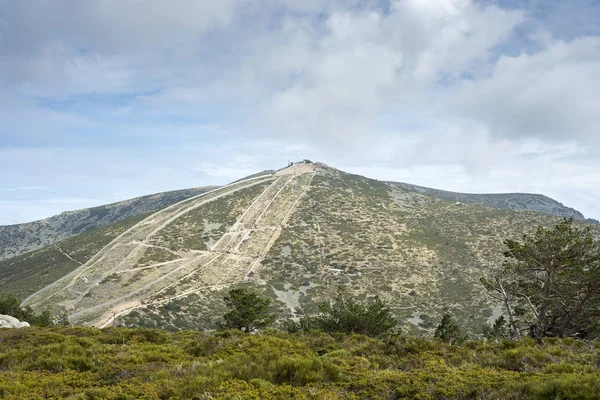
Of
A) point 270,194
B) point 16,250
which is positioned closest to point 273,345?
point 270,194

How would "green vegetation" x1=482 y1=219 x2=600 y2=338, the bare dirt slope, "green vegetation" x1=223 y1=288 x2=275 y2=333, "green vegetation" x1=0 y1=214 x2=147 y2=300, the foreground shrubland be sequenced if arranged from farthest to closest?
"green vegetation" x1=0 y1=214 x2=147 y2=300
the bare dirt slope
"green vegetation" x1=223 y1=288 x2=275 y2=333
"green vegetation" x1=482 y1=219 x2=600 y2=338
the foreground shrubland

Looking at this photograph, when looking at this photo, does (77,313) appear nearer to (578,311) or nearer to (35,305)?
(35,305)

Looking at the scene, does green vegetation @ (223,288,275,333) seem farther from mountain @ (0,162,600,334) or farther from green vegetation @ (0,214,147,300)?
green vegetation @ (0,214,147,300)

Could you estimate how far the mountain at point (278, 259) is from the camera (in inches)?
2178

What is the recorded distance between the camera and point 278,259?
7844cm

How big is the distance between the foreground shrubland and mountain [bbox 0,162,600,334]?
3764 centimetres

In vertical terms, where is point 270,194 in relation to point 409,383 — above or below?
above

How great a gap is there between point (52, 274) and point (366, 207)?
260ft

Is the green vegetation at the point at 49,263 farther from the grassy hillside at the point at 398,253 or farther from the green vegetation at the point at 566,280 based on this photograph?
the green vegetation at the point at 566,280

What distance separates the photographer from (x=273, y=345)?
13562mm

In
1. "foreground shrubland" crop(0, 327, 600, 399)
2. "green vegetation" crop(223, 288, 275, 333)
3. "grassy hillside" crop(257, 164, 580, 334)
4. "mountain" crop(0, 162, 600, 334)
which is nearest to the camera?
"foreground shrubland" crop(0, 327, 600, 399)

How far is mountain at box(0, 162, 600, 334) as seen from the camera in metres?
55.3

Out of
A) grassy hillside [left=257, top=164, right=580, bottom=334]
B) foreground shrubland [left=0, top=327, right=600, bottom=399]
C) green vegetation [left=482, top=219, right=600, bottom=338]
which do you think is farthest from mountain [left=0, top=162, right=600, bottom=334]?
foreground shrubland [left=0, top=327, right=600, bottom=399]

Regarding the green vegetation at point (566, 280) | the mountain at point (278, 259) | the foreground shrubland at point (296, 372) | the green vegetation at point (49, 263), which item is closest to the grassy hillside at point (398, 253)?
the mountain at point (278, 259)
